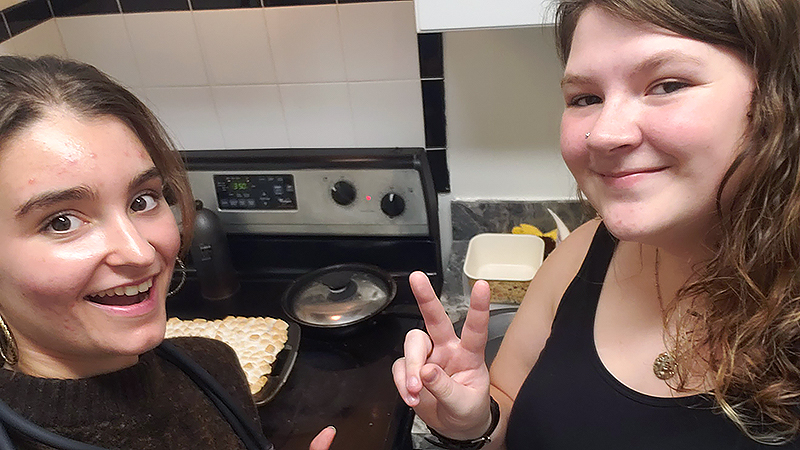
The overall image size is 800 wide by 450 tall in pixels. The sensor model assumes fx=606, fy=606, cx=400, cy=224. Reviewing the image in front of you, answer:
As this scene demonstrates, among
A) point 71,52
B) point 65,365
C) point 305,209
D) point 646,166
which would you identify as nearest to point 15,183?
point 65,365

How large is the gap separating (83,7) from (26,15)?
13cm

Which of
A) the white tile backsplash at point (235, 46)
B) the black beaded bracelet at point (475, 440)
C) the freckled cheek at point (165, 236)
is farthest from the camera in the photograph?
the white tile backsplash at point (235, 46)

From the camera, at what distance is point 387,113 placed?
156 cm

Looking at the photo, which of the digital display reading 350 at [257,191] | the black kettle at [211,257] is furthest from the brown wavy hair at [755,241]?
the black kettle at [211,257]

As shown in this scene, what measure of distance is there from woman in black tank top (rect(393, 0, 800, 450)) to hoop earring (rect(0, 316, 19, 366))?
47cm

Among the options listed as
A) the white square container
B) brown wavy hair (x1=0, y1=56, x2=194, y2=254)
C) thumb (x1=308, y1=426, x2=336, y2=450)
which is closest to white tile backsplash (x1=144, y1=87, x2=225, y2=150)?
the white square container

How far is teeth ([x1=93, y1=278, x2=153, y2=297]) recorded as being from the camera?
0.68 m

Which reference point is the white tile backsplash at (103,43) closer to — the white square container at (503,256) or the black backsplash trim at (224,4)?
the black backsplash trim at (224,4)

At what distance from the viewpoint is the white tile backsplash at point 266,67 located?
147 centimetres

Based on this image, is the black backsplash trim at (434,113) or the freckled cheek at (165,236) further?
the black backsplash trim at (434,113)

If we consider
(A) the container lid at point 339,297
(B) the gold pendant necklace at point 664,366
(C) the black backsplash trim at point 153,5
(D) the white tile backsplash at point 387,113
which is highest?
(C) the black backsplash trim at point 153,5

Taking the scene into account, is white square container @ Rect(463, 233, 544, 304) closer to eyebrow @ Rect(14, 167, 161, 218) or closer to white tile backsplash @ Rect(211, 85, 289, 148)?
white tile backsplash @ Rect(211, 85, 289, 148)

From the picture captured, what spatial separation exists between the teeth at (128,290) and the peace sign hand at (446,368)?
1.10 feet

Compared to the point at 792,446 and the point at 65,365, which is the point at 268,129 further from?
the point at 792,446
